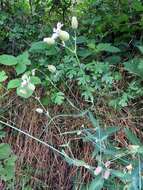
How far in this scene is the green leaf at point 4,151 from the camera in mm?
1646

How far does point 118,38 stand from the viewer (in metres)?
1.92

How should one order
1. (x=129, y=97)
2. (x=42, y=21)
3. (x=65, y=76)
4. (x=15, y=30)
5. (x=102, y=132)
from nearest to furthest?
(x=102, y=132)
(x=129, y=97)
(x=65, y=76)
(x=15, y=30)
(x=42, y=21)

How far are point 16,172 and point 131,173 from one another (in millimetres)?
727

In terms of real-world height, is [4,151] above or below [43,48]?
below

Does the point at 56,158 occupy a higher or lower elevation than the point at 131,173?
lower

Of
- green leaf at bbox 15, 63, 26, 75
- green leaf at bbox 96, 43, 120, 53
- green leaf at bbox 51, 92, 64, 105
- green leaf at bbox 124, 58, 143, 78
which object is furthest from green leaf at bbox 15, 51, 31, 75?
green leaf at bbox 124, 58, 143, 78

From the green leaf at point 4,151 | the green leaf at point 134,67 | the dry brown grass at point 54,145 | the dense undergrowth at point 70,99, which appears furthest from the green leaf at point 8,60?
the green leaf at point 134,67

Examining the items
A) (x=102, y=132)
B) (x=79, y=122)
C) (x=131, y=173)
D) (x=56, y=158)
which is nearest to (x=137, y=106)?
(x=79, y=122)

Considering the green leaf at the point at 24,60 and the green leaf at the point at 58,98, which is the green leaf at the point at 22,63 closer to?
the green leaf at the point at 24,60

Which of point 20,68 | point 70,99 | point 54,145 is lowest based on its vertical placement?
point 54,145

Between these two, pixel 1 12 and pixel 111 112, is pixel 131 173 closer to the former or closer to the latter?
pixel 111 112

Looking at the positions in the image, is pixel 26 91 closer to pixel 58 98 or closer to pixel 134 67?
pixel 58 98

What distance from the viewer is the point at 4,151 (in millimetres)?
1656

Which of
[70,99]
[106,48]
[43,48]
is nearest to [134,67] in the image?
[106,48]
